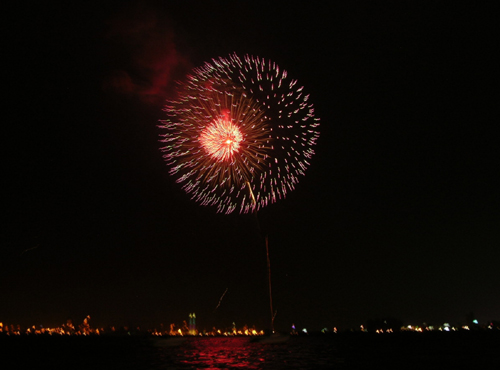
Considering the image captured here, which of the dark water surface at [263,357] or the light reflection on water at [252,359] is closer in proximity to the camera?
the light reflection on water at [252,359]

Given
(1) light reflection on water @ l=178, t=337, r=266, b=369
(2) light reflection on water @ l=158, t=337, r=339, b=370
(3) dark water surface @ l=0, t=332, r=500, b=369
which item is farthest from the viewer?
(3) dark water surface @ l=0, t=332, r=500, b=369

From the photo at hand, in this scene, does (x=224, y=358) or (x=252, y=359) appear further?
(x=224, y=358)

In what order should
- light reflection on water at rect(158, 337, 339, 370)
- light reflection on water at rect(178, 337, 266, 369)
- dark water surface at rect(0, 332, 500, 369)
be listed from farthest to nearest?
dark water surface at rect(0, 332, 500, 369) → light reflection on water at rect(178, 337, 266, 369) → light reflection on water at rect(158, 337, 339, 370)

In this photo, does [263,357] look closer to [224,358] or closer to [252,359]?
[252,359]

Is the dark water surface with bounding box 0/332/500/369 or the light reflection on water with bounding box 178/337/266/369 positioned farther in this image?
the dark water surface with bounding box 0/332/500/369

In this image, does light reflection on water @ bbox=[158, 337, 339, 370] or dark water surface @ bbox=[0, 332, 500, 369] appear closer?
light reflection on water @ bbox=[158, 337, 339, 370]

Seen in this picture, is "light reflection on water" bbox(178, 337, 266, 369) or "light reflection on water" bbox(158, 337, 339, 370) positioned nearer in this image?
"light reflection on water" bbox(158, 337, 339, 370)

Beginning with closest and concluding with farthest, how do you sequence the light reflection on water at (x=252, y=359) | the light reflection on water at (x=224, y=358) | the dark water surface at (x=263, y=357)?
1. the light reflection on water at (x=252, y=359)
2. the light reflection on water at (x=224, y=358)
3. the dark water surface at (x=263, y=357)

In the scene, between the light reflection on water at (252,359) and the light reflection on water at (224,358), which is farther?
the light reflection on water at (224,358)

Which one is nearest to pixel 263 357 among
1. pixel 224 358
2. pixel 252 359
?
pixel 252 359

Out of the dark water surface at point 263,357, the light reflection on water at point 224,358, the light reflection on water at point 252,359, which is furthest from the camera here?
the dark water surface at point 263,357

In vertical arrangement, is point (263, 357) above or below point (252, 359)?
above

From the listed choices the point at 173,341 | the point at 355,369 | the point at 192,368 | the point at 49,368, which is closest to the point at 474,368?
the point at 355,369

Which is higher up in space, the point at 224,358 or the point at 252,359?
the point at 224,358
